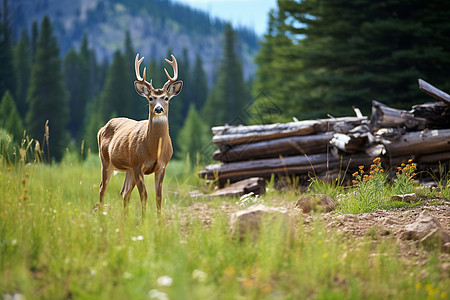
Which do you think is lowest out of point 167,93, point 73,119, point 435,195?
point 73,119

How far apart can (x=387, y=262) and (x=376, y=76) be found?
46.2ft

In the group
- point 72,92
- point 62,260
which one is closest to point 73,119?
point 72,92

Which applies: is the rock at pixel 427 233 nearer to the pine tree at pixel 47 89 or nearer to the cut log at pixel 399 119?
the cut log at pixel 399 119

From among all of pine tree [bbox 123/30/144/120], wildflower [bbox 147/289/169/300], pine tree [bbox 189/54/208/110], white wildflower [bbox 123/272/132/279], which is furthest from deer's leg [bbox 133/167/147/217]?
pine tree [bbox 189/54/208/110]

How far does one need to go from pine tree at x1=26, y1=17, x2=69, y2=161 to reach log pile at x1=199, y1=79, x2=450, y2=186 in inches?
1091

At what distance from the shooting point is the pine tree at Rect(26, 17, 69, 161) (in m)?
34.9

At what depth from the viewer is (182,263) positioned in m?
3.26

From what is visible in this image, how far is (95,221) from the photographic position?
4195mm

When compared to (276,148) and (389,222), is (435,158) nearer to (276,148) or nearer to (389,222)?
(276,148)

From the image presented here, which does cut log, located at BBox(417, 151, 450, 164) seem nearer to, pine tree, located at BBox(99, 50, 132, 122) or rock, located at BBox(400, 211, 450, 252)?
rock, located at BBox(400, 211, 450, 252)

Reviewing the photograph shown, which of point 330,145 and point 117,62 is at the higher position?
point 117,62

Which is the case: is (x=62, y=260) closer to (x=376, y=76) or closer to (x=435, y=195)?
(x=435, y=195)

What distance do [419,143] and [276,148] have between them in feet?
9.46

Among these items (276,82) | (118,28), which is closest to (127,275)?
(276,82)
